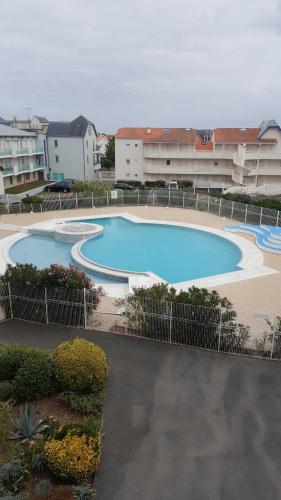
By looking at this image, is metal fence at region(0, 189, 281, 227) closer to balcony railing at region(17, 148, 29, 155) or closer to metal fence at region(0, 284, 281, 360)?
balcony railing at region(17, 148, 29, 155)

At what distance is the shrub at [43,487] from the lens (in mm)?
7375

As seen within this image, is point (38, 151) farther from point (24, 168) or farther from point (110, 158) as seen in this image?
point (110, 158)

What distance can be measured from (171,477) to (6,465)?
331cm

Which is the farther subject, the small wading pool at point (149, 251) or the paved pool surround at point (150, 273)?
the small wading pool at point (149, 251)

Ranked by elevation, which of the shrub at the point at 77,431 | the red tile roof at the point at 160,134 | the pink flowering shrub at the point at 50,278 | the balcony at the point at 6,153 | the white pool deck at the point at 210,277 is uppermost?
the red tile roof at the point at 160,134

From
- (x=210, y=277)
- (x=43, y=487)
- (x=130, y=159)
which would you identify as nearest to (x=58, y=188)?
(x=130, y=159)

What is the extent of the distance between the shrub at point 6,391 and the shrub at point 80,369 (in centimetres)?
122

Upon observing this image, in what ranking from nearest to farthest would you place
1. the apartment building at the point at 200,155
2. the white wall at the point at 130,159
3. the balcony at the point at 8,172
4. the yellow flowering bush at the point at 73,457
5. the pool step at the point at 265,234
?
1. the yellow flowering bush at the point at 73,457
2. the pool step at the point at 265,234
3. the balcony at the point at 8,172
4. the apartment building at the point at 200,155
5. the white wall at the point at 130,159

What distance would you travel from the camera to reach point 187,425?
31.0 feet

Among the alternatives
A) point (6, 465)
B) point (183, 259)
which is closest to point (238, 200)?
point (183, 259)

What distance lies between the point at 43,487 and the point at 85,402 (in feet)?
8.34

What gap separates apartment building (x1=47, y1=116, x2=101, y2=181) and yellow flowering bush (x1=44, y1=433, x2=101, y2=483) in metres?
53.3

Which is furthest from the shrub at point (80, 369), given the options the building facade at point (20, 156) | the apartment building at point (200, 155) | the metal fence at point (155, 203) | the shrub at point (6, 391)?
the apartment building at point (200, 155)

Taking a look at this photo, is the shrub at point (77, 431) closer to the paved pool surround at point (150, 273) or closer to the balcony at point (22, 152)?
the paved pool surround at point (150, 273)
